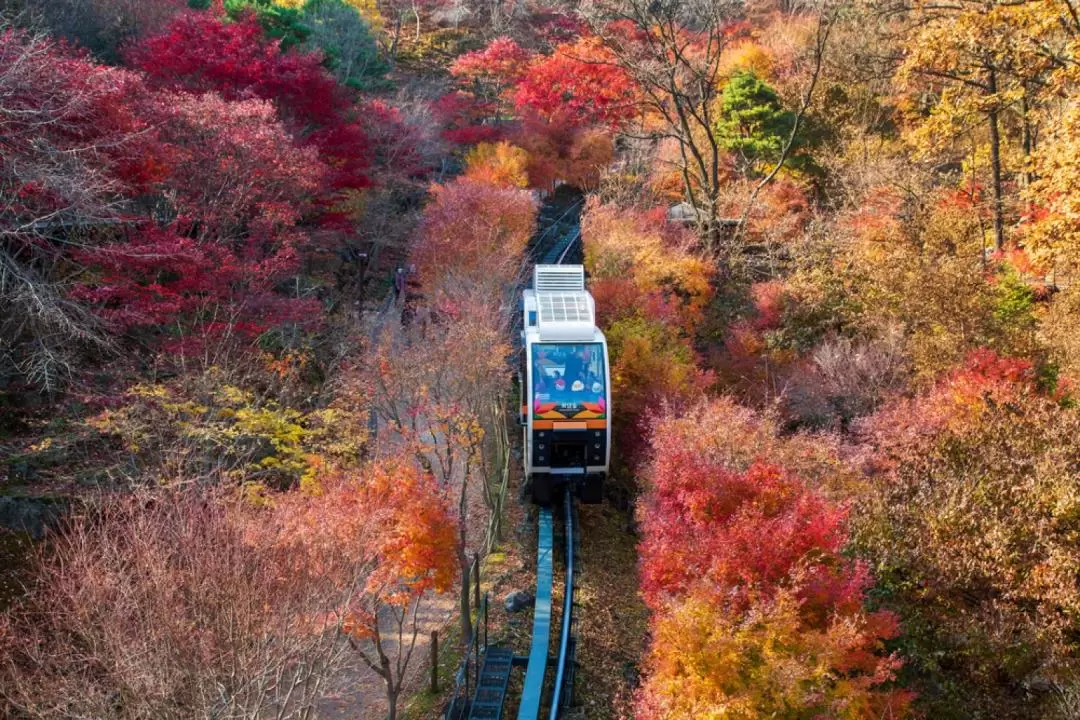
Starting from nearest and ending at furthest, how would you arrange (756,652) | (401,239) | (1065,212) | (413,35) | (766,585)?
1. (756,652)
2. (766,585)
3. (1065,212)
4. (401,239)
5. (413,35)

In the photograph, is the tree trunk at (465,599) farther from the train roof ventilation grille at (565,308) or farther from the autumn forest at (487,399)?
the train roof ventilation grille at (565,308)

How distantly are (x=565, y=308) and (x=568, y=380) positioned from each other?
1749mm

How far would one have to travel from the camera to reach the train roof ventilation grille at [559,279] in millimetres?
18219

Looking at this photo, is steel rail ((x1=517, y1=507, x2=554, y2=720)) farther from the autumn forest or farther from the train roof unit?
the train roof unit

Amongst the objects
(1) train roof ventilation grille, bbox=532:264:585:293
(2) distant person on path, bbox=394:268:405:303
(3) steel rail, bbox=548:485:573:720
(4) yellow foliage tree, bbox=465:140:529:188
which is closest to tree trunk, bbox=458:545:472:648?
(3) steel rail, bbox=548:485:573:720

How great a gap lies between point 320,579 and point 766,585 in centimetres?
554

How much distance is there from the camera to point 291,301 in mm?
16922

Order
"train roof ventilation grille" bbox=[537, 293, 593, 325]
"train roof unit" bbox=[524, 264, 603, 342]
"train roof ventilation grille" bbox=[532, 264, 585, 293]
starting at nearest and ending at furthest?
"train roof unit" bbox=[524, 264, 603, 342], "train roof ventilation grille" bbox=[537, 293, 593, 325], "train roof ventilation grille" bbox=[532, 264, 585, 293]

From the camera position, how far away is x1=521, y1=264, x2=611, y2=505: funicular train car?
16.0 m

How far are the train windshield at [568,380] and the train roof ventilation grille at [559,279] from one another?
2.16 meters

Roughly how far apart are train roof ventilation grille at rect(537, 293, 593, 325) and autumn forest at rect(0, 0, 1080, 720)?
134 cm

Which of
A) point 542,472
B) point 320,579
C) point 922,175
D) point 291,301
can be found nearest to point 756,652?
point 320,579

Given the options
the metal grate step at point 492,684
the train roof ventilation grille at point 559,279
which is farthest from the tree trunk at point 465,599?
the train roof ventilation grille at point 559,279

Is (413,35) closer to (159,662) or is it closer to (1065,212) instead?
(1065,212)
